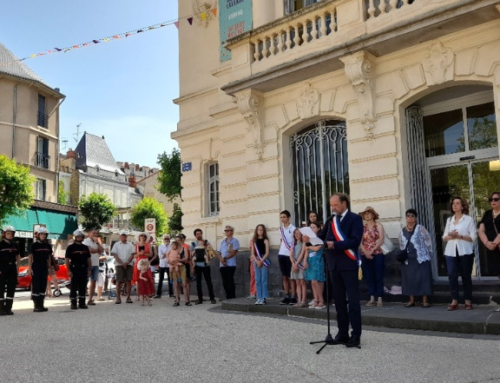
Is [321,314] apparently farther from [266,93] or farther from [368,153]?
[266,93]

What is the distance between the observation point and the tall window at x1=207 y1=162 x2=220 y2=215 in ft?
53.9

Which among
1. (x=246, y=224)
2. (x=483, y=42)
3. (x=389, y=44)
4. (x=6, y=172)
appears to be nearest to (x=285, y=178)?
(x=246, y=224)

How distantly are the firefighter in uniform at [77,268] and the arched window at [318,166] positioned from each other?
524 cm

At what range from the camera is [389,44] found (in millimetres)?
10836

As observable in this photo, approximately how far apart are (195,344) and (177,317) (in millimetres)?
3184

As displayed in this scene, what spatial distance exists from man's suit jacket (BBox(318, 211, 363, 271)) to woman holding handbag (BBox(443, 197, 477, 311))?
3.02 metres

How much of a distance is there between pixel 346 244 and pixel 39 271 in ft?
27.3

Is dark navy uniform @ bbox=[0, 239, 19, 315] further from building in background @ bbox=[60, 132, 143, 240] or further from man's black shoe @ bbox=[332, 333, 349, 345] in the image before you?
building in background @ bbox=[60, 132, 143, 240]

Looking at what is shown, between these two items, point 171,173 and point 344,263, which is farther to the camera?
point 171,173

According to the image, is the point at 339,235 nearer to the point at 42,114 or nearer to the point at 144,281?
the point at 144,281

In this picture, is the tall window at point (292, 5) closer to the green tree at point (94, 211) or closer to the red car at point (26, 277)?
the red car at point (26, 277)

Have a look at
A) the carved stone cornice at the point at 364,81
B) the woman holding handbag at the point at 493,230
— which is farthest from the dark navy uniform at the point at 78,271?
the woman holding handbag at the point at 493,230

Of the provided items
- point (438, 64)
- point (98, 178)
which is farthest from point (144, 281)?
point (98, 178)

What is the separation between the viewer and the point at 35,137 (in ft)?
122
